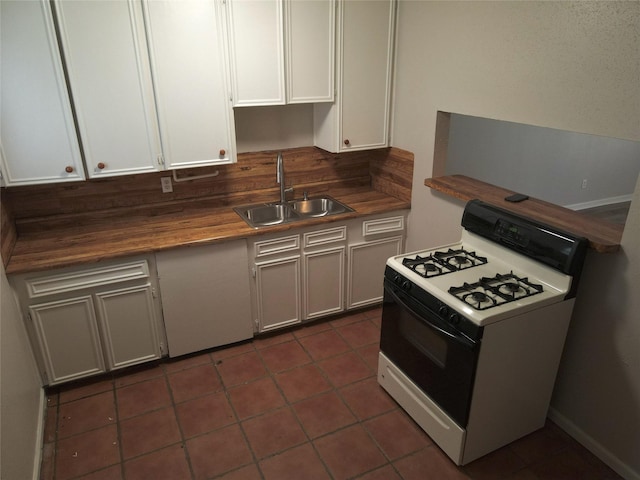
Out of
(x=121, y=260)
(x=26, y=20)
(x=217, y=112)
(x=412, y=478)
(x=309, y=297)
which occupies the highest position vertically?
(x=26, y=20)

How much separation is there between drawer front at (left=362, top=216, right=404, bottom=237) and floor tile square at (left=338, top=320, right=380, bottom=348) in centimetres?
67

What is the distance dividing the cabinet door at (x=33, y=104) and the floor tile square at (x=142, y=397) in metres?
1.27

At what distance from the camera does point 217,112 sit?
107 inches

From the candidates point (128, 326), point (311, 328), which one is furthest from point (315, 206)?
point (128, 326)

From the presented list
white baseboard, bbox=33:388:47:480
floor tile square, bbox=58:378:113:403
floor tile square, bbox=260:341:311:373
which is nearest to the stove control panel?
floor tile square, bbox=260:341:311:373

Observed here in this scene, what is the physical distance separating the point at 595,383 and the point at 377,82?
2.21 m

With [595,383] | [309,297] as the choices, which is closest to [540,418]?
[595,383]

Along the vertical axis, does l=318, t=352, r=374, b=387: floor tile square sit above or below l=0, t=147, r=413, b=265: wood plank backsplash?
below

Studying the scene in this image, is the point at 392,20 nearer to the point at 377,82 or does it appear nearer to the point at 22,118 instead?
the point at 377,82

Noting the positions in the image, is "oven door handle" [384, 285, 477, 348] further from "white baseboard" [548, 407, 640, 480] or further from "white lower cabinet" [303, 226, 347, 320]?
"white baseboard" [548, 407, 640, 480]

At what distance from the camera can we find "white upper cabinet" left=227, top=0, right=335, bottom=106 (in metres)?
2.64

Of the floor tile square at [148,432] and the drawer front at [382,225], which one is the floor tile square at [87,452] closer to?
the floor tile square at [148,432]

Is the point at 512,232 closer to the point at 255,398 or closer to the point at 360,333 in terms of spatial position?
the point at 360,333

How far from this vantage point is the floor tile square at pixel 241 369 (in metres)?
2.78
